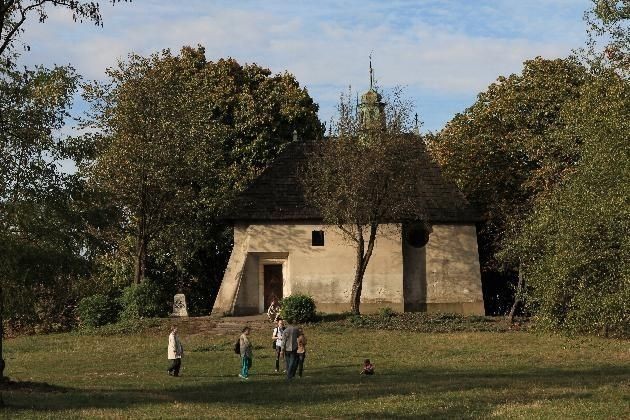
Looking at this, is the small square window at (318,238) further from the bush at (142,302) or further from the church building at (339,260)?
the bush at (142,302)

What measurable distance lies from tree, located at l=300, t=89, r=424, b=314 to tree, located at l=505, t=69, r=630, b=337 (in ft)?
60.1

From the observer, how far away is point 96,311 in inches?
1626

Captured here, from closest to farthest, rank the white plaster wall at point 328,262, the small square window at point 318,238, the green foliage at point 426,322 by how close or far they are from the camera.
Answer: the green foliage at point 426,322
the white plaster wall at point 328,262
the small square window at point 318,238

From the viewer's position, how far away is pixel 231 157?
51.1 meters

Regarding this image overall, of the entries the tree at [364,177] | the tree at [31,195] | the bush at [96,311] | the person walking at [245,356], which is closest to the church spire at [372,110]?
the tree at [364,177]

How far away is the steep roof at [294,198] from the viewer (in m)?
43.8

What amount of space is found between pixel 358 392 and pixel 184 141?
23.3m

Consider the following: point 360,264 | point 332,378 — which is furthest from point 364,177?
point 332,378

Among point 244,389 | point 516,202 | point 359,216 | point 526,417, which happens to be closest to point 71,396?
point 244,389

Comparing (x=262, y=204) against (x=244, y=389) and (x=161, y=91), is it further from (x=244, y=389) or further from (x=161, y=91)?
(x=244, y=389)

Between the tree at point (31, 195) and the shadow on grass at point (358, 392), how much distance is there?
2.54m

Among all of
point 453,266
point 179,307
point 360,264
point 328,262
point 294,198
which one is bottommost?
point 179,307

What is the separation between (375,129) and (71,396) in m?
23.5

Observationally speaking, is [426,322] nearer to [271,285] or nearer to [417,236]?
[417,236]
